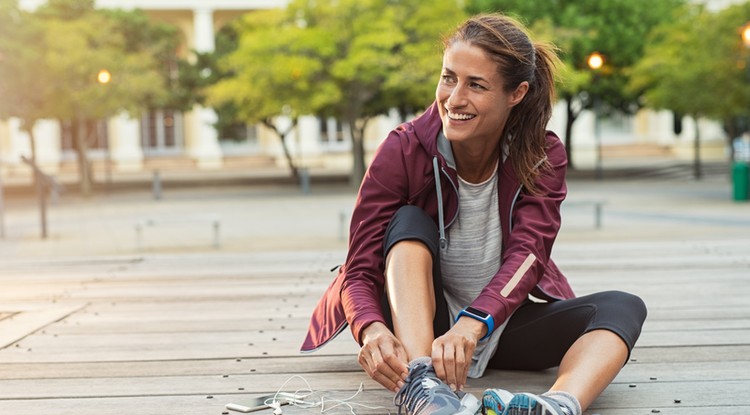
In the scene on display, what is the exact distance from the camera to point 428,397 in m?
2.82

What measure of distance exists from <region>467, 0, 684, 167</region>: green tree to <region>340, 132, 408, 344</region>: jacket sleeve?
29.1 m

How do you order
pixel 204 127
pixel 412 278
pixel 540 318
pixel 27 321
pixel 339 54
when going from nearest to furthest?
pixel 412 278
pixel 540 318
pixel 27 321
pixel 339 54
pixel 204 127

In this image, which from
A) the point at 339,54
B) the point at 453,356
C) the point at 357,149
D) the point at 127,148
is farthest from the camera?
the point at 127,148

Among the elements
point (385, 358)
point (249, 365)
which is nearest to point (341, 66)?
point (249, 365)

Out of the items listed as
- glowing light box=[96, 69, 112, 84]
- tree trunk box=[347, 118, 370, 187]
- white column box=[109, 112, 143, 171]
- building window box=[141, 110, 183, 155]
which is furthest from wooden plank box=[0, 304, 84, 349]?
building window box=[141, 110, 183, 155]

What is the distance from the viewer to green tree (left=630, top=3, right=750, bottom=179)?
22.5 m

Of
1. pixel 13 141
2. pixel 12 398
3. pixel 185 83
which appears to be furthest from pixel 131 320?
pixel 13 141

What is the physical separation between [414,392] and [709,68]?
21337 millimetres

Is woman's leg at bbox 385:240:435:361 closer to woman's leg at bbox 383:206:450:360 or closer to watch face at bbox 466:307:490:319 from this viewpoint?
woman's leg at bbox 383:206:450:360

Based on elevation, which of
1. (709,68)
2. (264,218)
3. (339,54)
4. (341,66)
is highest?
(339,54)

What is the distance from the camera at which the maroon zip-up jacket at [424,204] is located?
3.40 m

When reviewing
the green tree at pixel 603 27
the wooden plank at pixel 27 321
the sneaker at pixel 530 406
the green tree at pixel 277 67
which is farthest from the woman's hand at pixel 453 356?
the green tree at pixel 603 27

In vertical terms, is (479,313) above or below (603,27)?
below

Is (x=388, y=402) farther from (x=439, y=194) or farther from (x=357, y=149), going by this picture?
(x=357, y=149)
